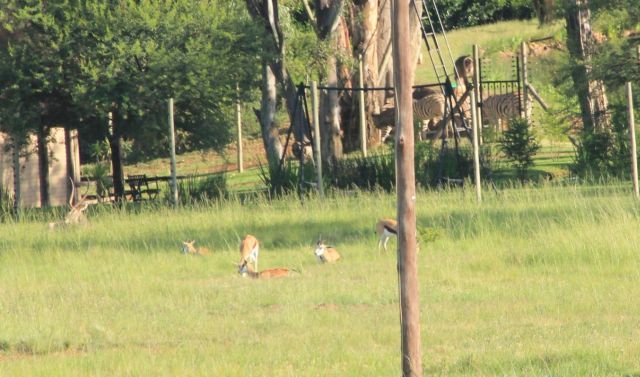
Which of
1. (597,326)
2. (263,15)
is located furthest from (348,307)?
(263,15)

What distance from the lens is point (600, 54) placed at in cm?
2667

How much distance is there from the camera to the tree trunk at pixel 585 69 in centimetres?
2720

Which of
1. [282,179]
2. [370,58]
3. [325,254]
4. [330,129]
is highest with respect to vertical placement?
[370,58]

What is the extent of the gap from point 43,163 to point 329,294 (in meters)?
18.3

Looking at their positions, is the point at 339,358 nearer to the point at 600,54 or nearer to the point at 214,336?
the point at 214,336

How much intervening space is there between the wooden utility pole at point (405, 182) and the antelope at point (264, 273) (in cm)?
656

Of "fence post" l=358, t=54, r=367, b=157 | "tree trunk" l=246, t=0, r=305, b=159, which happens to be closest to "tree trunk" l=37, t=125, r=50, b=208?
"tree trunk" l=246, t=0, r=305, b=159

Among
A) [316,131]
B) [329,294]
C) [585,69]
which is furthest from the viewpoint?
[585,69]

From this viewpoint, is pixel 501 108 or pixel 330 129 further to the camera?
pixel 501 108

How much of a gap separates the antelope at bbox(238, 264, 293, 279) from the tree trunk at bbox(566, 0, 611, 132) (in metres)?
13.3

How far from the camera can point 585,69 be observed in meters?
27.3

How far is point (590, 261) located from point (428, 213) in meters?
4.95

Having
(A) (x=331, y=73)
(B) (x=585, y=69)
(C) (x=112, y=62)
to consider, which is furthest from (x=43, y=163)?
(B) (x=585, y=69)

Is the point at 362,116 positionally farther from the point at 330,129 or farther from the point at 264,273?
the point at 264,273
